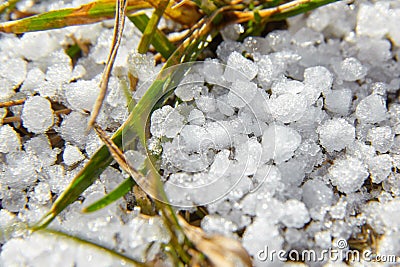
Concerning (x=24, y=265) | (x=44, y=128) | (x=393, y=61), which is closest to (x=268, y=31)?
(x=393, y=61)

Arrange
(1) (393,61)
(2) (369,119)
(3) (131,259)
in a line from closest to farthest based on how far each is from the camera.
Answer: (3) (131,259)
(2) (369,119)
(1) (393,61)

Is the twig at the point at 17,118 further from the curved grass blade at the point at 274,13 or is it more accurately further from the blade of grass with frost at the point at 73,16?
the curved grass blade at the point at 274,13

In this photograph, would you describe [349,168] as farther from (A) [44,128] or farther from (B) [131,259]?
(A) [44,128]

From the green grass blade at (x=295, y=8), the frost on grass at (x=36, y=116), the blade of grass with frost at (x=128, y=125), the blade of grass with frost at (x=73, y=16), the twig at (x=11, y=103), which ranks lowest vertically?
the green grass blade at (x=295, y=8)

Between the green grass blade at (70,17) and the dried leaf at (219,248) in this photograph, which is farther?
the green grass blade at (70,17)

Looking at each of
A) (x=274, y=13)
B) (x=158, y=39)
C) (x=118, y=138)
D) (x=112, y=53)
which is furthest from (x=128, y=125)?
(x=274, y=13)

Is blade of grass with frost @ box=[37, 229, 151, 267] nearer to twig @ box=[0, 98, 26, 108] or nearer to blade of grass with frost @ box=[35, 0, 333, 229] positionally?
blade of grass with frost @ box=[35, 0, 333, 229]

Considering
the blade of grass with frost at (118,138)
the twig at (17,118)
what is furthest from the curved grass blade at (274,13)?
the twig at (17,118)
